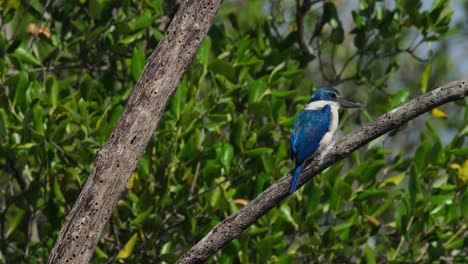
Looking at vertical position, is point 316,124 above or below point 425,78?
above

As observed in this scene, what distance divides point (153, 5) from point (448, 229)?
93.9 inches

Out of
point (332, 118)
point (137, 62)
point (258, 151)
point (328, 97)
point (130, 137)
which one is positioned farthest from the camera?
point (328, 97)

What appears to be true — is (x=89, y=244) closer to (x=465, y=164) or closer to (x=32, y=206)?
(x=32, y=206)

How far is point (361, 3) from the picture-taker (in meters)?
7.64

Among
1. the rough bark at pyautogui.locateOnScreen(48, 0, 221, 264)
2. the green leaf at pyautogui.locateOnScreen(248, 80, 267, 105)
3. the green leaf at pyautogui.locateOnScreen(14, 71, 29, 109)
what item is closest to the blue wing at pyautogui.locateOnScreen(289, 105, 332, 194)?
the green leaf at pyautogui.locateOnScreen(248, 80, 267, 105)

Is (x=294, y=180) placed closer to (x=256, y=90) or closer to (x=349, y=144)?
(x=349, y=144)

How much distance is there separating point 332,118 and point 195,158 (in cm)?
99

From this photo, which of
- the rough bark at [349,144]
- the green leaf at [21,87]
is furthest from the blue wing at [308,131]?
the green leaf at [21,87]

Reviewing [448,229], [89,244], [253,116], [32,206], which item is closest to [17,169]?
[32,206]

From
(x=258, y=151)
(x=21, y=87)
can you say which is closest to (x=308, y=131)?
(x=258, y=151)

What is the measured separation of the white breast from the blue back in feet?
0.08

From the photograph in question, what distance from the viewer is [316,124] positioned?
267 inches

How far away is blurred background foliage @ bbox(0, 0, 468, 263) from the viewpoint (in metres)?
6.53

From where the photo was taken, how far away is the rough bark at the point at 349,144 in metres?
4.96
